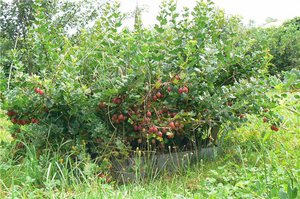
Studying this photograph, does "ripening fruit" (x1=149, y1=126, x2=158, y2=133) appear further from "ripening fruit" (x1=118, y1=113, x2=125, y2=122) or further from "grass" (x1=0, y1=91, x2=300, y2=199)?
"grass" (x1=0, y1=91, x2=300, y2=199)

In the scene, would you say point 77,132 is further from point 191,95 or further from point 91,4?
point 91,4

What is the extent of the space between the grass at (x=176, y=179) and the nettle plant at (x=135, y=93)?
0.19 m

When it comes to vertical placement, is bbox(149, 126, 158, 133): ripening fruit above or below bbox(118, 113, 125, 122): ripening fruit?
below

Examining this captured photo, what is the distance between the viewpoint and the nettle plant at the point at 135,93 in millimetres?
2551

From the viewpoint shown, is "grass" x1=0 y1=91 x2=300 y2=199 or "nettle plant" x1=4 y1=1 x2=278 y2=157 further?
"nettle plant" x1=4 y1=1 x2=278 y2=157

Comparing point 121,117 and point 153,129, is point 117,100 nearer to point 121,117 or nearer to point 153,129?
point 121,117

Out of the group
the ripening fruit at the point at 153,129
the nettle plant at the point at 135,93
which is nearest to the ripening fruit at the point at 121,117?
the nettle plant at the point at 135,93

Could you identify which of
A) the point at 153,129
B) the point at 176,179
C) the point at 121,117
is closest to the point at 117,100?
the point at 121,117

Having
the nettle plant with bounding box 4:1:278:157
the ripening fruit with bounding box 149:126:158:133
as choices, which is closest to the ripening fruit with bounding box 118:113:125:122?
the nettle plant with bounding box 4:1:278:157

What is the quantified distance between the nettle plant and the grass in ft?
0.64

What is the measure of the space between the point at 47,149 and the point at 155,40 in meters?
1.08

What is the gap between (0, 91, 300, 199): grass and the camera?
2.06 metres

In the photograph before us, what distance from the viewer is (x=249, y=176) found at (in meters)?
2.33

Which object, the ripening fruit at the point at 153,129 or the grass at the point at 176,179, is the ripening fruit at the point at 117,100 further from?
the grass at the point at 176,179
